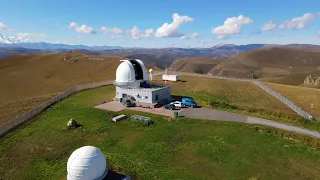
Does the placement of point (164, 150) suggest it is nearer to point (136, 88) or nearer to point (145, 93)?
point (145, 93)

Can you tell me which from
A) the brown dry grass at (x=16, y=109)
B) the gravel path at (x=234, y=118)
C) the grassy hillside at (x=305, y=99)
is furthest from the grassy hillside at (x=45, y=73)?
the grassy hillside at (x=305, y=99)

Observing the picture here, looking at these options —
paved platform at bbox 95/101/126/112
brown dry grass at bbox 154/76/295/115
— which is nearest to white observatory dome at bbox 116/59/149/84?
paved platform at bbox 95/101/126/112

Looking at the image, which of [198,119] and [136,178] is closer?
[136,178]

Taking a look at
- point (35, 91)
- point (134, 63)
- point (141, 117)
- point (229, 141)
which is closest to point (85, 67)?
point (35, 91)

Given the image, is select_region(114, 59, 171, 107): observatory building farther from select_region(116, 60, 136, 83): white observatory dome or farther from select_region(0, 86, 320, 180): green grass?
select_region(0, 86, 320, 180): green grass

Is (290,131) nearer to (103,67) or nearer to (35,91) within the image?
(35,91)

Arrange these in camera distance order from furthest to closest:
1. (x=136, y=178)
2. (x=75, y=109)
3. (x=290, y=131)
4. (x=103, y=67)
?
(x=103, y=67) < (x=75, y=109) < (x=290, y=131) < (x=136, y=178)

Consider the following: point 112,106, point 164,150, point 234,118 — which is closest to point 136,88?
point 112,106
